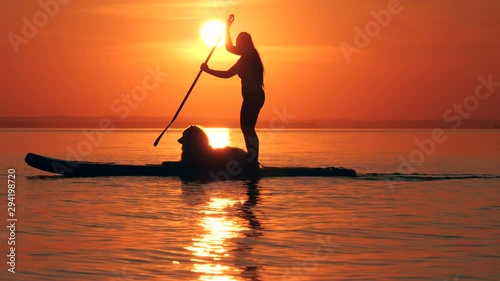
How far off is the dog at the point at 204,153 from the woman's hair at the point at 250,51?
191cm

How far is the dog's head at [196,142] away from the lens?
19.8 m

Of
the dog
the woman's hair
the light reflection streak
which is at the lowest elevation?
the light reflection streak

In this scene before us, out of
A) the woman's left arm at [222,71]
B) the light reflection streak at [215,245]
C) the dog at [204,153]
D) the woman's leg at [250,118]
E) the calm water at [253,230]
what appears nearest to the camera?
the light reflection streak at [215,245]

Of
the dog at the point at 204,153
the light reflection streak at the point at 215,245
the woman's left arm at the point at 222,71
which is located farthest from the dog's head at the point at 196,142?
the light reflection streak at the point at 215,245

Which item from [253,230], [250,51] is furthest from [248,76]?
[253,230]

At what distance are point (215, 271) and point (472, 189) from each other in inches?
448

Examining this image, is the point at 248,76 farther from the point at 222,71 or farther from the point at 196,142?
the point at 196,142

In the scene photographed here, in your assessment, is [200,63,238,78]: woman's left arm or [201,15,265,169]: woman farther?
[201,15,265,169]: woman

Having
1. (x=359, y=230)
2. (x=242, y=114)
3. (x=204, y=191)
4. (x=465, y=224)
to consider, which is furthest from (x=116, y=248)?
(x=242, y=114)

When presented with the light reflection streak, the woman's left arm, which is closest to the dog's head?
the woman's left arm

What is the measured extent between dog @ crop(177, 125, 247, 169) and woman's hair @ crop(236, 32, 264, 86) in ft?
6.25

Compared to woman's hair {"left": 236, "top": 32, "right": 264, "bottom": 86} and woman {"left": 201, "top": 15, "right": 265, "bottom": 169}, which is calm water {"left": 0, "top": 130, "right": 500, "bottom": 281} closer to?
woman {"left": 201, "top": 15, "right": 265, "bottom": 169}

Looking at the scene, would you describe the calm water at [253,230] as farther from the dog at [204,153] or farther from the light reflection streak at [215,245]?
the dog at [204,153]

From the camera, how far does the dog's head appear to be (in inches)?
780
